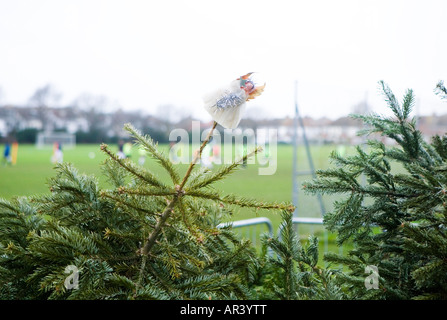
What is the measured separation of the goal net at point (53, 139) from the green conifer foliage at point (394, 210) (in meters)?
41.2

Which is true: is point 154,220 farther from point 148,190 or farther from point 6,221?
point 6,221

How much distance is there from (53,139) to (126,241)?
42213 millimetres

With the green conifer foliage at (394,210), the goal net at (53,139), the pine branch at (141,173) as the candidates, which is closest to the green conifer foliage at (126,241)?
the pine branch at (141,173)

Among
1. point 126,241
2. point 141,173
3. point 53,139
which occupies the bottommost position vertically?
point 126,241

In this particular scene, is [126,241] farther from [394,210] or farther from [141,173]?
[394,210]

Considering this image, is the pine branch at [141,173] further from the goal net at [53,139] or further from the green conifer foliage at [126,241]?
the goal net at [53,139]

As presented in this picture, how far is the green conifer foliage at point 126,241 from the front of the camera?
0.91 meters

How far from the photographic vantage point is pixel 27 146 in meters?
39.1

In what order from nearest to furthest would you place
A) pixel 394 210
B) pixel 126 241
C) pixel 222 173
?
1. pixel 222 173
2. pixel 126 241
3. pixel 394 210

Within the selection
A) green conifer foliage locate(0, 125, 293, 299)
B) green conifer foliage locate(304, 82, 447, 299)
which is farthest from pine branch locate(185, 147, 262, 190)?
green conifer foliage locate(304, 82, 447, 299)

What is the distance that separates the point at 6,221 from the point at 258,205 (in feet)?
2.33

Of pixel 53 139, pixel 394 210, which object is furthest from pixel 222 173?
pixel 53 139

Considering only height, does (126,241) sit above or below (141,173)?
below

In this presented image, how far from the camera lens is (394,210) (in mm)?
1252
